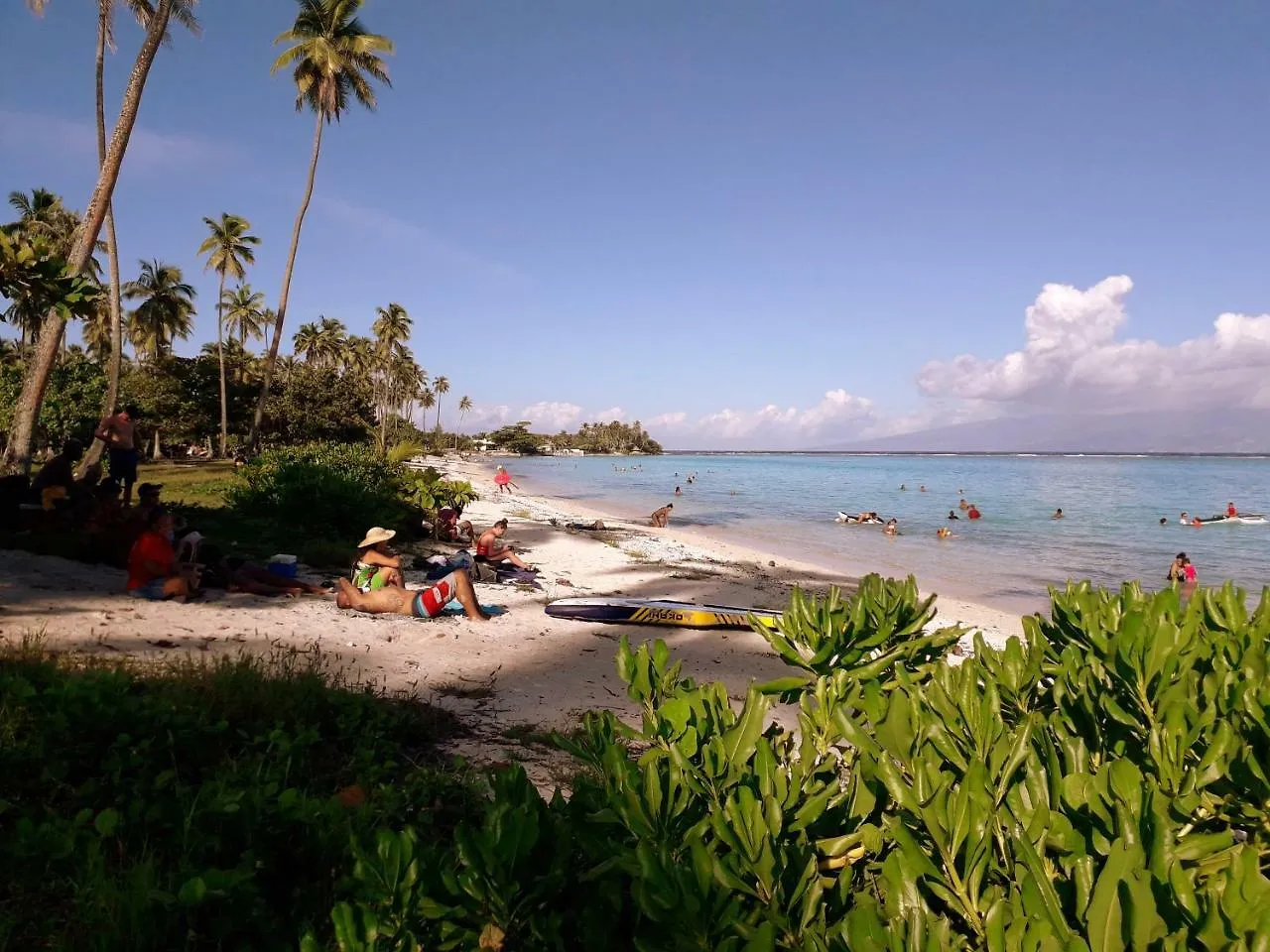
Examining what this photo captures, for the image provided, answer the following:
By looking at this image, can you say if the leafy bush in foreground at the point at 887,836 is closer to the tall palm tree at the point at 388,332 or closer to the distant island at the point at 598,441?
the tall palm tree at the point at 388,332

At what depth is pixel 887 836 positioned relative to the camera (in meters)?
1.64

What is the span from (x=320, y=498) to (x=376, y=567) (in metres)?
5.17

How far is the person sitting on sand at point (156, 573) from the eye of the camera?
7.50 metres

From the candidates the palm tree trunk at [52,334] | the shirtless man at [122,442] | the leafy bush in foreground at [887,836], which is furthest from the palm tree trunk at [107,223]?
the leafy bush in foreground at [887,836]

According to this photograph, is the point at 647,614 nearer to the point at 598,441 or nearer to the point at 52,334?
the point at 52,334

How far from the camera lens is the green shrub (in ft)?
43.0

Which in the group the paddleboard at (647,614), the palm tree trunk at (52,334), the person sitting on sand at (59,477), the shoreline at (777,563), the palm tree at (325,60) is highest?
the palm tree at (325,60)

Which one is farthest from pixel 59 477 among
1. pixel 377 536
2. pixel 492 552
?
pixel 492 552

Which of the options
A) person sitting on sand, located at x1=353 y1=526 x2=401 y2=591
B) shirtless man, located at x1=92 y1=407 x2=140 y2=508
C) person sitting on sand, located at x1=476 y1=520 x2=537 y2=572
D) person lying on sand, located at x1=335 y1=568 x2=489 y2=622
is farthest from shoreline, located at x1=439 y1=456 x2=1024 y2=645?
shirtless man, located at x1=92 y1=407 x2=140 y2=508

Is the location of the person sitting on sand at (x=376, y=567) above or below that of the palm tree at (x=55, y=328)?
below

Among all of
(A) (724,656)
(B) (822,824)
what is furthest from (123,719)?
(A) (724,656)

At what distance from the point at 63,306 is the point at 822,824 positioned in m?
5.64

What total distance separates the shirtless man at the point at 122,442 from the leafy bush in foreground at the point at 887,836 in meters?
11.6

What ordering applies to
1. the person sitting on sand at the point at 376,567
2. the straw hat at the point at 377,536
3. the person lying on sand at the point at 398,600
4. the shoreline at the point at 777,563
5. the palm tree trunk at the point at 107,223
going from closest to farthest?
1. the person lying on sand at the point at 398,600
2. the person sitting on sand at the point at 376,567
3. the straw hat at the point at 377,536
4. the shoreline at the point at 777,563
5. the palm tree trunk at the point at 107,223
